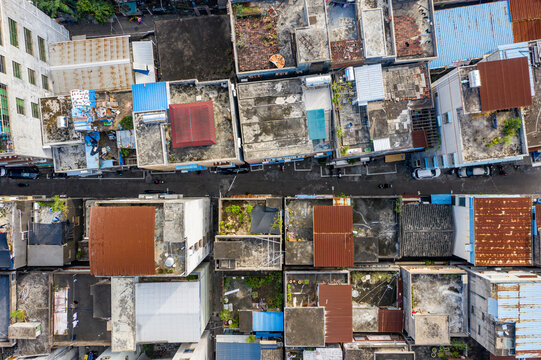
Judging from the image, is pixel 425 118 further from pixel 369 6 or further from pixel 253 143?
pixel 253 143

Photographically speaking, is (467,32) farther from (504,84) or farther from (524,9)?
(504,84)

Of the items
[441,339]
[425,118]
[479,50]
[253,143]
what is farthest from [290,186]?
[479,50]

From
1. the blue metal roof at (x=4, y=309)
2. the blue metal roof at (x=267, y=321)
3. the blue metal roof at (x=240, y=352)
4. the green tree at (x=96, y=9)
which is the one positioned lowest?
the blue metal roof at (x=240, y=352)

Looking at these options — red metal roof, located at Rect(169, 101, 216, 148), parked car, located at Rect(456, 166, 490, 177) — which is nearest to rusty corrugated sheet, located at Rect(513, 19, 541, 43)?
parked car, located at Rect(456, 166, 490, 177)

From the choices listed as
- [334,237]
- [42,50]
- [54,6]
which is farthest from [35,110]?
[334,237]

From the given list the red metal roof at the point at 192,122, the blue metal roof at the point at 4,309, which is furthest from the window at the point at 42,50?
the blue metal roof at the point at 4,309

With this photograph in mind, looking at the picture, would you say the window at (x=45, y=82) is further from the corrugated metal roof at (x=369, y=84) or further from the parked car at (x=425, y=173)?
the parked car at (x=425, y=173)
